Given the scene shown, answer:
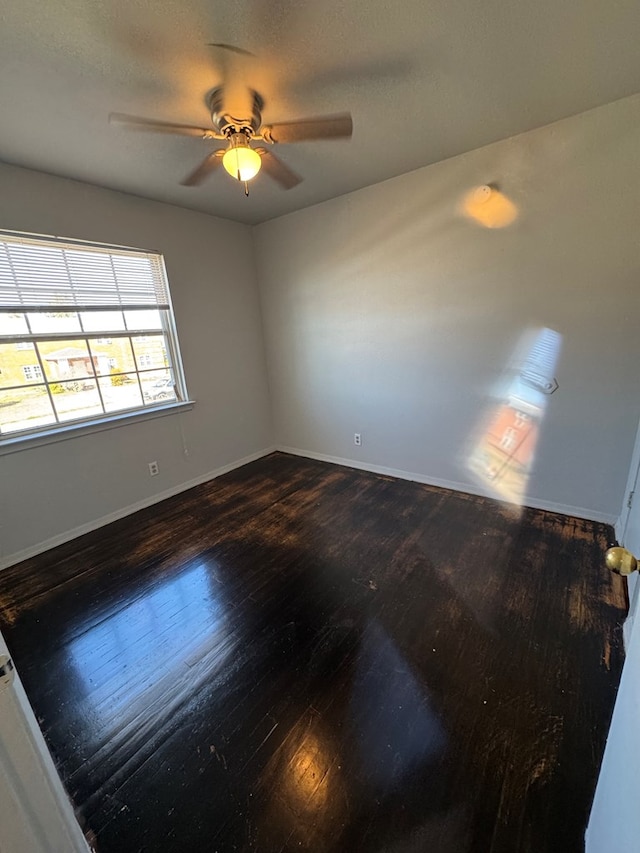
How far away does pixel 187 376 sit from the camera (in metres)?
3.36

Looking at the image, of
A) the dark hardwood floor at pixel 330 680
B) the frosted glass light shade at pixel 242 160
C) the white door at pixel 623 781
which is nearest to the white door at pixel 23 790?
the dark hardwood floor at pixel 330 680

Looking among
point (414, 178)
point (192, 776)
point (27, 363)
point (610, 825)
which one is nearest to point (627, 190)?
point (414, 178)

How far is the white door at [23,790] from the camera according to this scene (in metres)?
0.60

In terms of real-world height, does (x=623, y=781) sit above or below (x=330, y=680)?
above

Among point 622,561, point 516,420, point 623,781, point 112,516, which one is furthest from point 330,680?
point 112,516

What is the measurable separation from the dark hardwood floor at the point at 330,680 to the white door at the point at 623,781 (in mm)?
260

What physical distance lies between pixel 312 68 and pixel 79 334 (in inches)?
90.7

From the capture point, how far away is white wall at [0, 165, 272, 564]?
7.86 feet

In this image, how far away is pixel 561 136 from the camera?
212 centimetres

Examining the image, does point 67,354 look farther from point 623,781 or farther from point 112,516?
point 623,781

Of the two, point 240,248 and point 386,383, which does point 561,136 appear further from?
point 240,248

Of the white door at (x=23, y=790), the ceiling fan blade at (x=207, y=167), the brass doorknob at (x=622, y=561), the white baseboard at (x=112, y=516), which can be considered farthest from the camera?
the white baseboard at (x=112, y=516)

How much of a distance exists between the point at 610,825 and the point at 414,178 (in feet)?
11.2

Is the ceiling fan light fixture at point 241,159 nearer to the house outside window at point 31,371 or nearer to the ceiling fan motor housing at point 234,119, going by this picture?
the ceiling fan motor housing at point 234,119
